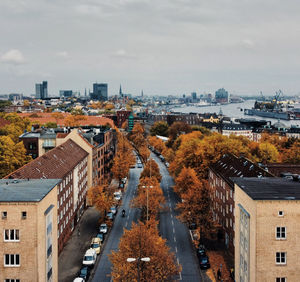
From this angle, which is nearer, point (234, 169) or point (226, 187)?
point (226, 187)

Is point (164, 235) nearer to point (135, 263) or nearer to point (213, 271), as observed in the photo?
point (213, 271)

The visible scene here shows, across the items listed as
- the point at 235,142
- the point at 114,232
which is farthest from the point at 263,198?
the point at 235,142

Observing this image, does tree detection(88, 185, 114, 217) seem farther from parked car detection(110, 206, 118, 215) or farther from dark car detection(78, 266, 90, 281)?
dark car detection(78, 266, 90, 281)

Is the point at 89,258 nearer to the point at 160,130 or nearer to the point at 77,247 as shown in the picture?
the point at 77,247

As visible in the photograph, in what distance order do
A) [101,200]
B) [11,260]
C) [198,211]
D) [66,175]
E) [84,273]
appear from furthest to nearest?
[101,200] < [198,211] < [66,175] < [84,273] < [11,260]

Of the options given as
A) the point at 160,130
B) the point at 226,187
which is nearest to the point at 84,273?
the point at 226,187

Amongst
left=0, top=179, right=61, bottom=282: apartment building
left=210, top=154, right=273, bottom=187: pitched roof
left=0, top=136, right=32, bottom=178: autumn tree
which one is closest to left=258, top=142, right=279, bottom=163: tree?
left=210, top=154, right=273, bottom=187: pitched roof

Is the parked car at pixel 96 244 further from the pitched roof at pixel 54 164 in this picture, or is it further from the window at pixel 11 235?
the window at pixel 11 235
